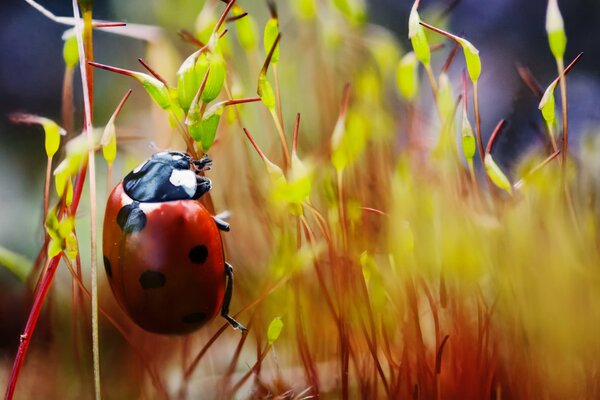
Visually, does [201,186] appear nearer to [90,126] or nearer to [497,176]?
[90,126]

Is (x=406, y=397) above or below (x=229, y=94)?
below

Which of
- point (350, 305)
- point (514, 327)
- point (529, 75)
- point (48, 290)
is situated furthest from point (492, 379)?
point (48, 290)

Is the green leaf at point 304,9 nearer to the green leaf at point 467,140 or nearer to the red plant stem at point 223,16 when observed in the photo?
the red plant stem at point 223,16

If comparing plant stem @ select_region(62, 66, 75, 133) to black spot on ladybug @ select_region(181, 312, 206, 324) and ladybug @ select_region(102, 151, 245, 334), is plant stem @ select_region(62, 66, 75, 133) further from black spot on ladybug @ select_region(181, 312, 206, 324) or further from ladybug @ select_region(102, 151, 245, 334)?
black spot on ladybug @ select_region(181, 312, 206, 324)

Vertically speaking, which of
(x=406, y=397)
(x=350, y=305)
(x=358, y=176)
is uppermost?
(x=358, y=176)

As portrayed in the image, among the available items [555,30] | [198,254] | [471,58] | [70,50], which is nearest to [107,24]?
[70,50]

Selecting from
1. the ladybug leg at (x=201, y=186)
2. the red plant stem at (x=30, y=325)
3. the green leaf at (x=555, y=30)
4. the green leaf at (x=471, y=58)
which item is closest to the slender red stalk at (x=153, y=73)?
the ladybug leg at (x=201, y=186)

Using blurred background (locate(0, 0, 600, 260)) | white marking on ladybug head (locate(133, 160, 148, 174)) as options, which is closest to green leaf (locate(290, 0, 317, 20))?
blurred background (locate(0, 0, 600, 260))

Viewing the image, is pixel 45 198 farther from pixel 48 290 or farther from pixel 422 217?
pixel 422 217
